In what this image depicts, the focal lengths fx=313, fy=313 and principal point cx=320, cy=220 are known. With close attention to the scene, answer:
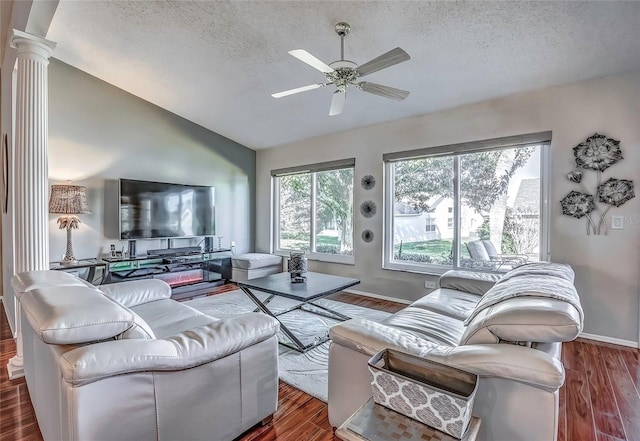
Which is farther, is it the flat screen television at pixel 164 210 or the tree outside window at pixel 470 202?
the flat screen television at pixel 164 210

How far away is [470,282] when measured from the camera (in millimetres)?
2957

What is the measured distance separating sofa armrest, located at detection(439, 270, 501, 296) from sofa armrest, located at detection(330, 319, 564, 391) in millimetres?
1781

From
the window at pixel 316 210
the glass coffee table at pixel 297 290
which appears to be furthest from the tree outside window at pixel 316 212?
Answer: the glass coffee table at pixel 297 290

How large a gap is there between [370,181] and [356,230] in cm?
77

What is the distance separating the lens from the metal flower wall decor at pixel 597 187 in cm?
292

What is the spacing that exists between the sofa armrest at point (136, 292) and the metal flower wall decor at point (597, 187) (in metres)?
3.95

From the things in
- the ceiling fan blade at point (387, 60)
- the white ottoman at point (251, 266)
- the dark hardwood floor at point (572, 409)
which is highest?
the ceiling fan blade at point (387, 60)

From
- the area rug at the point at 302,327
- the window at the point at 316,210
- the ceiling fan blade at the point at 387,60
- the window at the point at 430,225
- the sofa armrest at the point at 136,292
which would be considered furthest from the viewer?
the window at the point at 316,210

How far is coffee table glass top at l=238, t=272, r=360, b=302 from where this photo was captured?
9.24ft

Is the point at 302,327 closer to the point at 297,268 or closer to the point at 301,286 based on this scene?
the point at 301,286

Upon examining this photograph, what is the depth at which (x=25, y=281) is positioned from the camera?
68.4 inches

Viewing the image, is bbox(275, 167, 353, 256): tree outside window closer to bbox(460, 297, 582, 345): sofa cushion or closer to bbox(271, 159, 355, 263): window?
bbox(271, 159, 355, 263): window

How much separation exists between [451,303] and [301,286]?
54.4 inches

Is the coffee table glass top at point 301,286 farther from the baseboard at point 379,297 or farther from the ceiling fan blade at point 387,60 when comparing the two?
the ceiling fan blade at point 387,60
